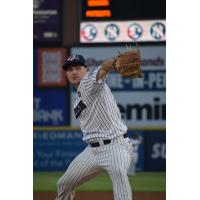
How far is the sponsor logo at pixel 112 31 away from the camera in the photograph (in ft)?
19.9

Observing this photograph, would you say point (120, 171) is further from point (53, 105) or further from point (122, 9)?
point (53, 105)

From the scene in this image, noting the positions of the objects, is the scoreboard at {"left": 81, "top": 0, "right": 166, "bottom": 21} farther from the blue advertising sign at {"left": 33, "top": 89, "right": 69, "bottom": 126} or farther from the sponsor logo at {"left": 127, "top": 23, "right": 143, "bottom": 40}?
the blue advertising sign at {"left": 33, "top": 89, "right": 69, "bottom": 126}

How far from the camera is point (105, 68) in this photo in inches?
114

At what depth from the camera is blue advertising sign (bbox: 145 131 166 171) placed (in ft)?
21.5

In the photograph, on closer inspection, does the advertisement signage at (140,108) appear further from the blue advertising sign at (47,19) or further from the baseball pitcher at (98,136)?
the baseball pitcher at (98,136)

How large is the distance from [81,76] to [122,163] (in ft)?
1.75

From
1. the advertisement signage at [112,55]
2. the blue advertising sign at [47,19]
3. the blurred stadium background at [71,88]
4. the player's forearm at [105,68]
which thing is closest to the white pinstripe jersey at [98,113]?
the player's forearm at [105,68]

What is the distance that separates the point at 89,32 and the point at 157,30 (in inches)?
28.4

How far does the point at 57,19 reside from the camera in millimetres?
6180

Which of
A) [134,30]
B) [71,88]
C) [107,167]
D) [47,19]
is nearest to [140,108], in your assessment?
[71,88]

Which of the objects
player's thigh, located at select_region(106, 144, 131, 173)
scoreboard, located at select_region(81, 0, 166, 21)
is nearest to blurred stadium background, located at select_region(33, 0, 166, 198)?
scoreboard, located at select_region(81, 0, 166, 21)

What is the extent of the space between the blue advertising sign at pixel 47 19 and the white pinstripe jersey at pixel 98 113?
2850 mm
